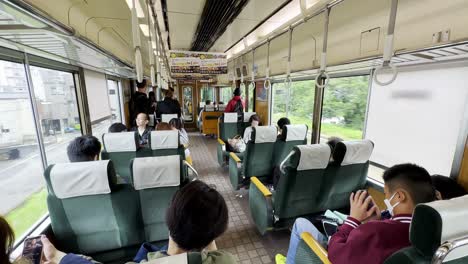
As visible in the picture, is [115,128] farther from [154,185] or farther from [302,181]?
[302,181]

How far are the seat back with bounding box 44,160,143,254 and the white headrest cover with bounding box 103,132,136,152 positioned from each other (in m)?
1.04

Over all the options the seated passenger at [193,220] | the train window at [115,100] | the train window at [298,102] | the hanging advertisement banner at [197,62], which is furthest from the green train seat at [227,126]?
the seated passenger at [193,220]

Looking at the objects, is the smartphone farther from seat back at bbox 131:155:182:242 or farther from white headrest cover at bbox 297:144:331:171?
white headrest cover at bbox 297:144:331:171

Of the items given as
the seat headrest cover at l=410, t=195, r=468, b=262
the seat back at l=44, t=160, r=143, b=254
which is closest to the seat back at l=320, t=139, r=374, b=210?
the seat headrest cover at l=410, t=195, r=468, b=262

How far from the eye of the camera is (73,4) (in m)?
1.96

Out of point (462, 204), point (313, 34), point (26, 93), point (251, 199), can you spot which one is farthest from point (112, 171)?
point (313, 34)

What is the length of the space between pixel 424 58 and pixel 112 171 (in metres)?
2.45

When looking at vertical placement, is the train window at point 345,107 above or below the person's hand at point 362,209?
above

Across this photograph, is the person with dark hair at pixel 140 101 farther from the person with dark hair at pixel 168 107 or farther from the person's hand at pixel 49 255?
the person's hand at pixel 49 255

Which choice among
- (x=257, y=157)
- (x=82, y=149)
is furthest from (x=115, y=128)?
(x=257, y=157)

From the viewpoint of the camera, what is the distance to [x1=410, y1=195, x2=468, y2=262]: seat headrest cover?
674 millimetres

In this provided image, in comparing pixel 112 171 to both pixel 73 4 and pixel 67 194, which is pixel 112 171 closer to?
pixel 67 194

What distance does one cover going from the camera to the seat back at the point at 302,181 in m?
1.72

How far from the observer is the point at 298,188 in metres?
1.81
